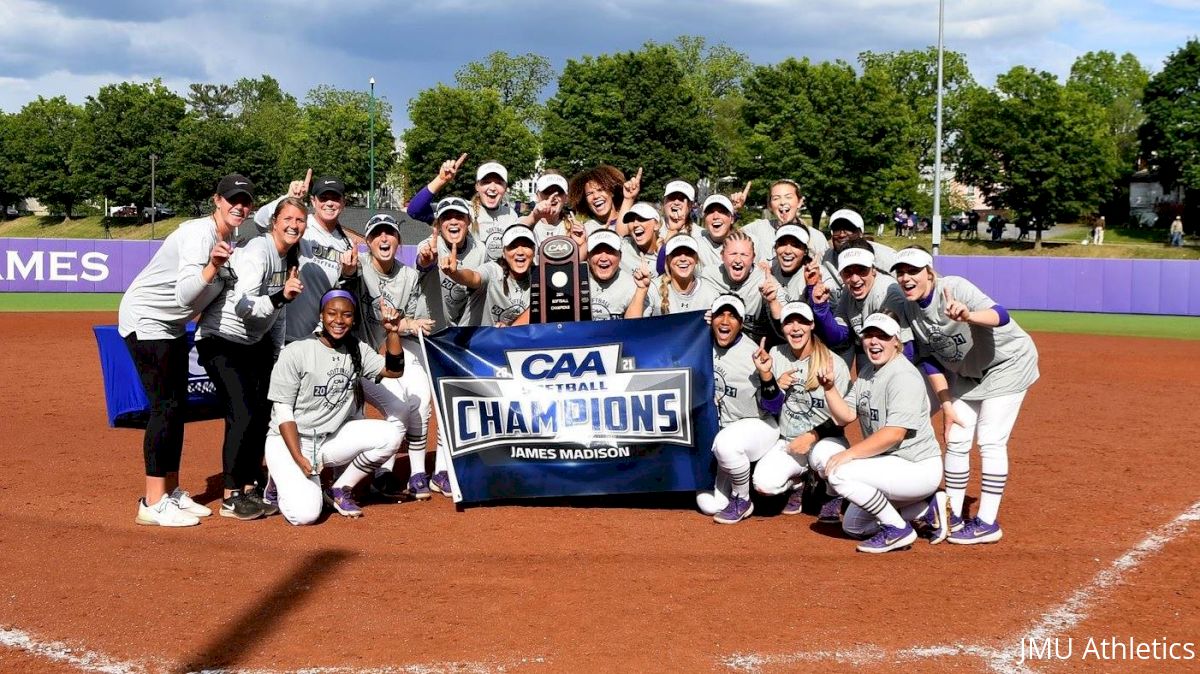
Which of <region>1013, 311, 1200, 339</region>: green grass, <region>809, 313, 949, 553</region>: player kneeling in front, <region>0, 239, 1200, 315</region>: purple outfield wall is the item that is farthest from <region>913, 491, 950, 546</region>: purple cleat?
<region>0, 239, 1200, 315</region>: purple outfield wall

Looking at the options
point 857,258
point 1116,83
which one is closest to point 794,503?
point 857,258

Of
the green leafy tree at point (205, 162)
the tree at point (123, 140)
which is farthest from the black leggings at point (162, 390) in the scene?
the tree at point (123, 140)

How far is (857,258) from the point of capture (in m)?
6.59

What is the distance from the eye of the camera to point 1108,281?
85.8 feet

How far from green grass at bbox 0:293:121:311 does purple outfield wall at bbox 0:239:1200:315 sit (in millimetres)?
503

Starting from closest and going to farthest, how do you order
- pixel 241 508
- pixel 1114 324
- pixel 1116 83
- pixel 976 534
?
pixel 976 534
pixel 241 508
pixel 1114 324
pixel 1116 83

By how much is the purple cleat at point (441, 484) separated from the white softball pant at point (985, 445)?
3.44 meters

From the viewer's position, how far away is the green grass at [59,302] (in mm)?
23375

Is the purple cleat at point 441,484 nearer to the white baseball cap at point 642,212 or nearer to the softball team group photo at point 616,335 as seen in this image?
the softball team group photo at point 616,335

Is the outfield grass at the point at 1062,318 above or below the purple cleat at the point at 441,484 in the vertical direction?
below

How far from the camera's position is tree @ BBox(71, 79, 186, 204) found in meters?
72.2

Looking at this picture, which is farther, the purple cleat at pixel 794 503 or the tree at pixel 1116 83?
the tree at pixel 1116 83

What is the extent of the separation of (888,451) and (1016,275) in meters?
22.7

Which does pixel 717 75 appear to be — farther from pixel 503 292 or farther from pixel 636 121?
pixel 503 292
